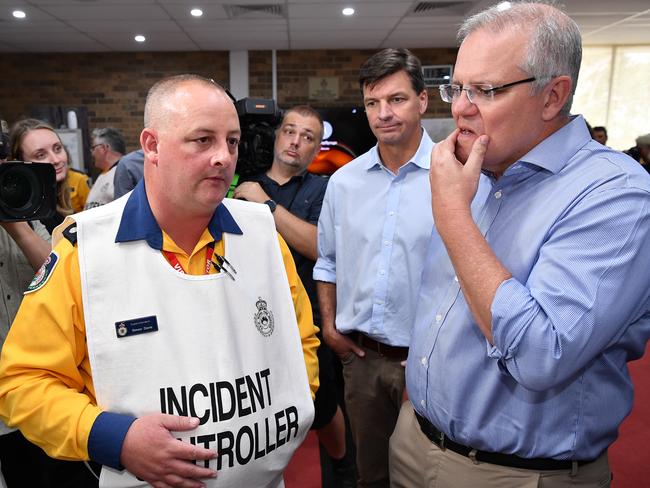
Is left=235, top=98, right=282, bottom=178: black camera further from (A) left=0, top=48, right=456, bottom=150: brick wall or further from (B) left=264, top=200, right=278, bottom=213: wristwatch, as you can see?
(A) left=0, top=48, right=456, bottom=150: brick wall

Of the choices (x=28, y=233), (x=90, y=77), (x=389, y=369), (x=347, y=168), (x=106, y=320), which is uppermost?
(x=90, y=77)

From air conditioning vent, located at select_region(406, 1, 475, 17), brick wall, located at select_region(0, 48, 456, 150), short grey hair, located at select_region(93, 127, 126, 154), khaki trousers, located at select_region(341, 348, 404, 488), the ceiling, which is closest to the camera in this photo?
khaki trousers, located at select_region(341, 348, 404, 488)

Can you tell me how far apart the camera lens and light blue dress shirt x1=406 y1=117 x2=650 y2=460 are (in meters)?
1.11

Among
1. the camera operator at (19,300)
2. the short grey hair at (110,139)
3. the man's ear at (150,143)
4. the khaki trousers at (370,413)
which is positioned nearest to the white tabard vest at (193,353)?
the man's ear at (150,143)

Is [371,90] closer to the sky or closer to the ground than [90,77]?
closer to the ground

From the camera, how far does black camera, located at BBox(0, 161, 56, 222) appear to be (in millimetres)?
1395

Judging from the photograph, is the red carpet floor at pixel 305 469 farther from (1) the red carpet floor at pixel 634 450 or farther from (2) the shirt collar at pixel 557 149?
(2) the shirt collar at pixel 557 149

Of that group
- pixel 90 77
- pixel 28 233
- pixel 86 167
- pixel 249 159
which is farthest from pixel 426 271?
pixel 90 77

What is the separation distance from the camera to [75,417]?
1029 mm

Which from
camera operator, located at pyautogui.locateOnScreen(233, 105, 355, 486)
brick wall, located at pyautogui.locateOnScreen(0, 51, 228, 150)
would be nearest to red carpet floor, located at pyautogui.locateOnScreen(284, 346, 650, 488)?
camera operator, located at pyautogui.locateOnScreen(233, 105, 355, 486)

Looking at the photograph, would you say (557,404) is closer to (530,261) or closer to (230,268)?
(530,261)

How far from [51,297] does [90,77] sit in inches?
302

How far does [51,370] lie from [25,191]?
60 centimetres

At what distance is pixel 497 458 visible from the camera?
112 cm
